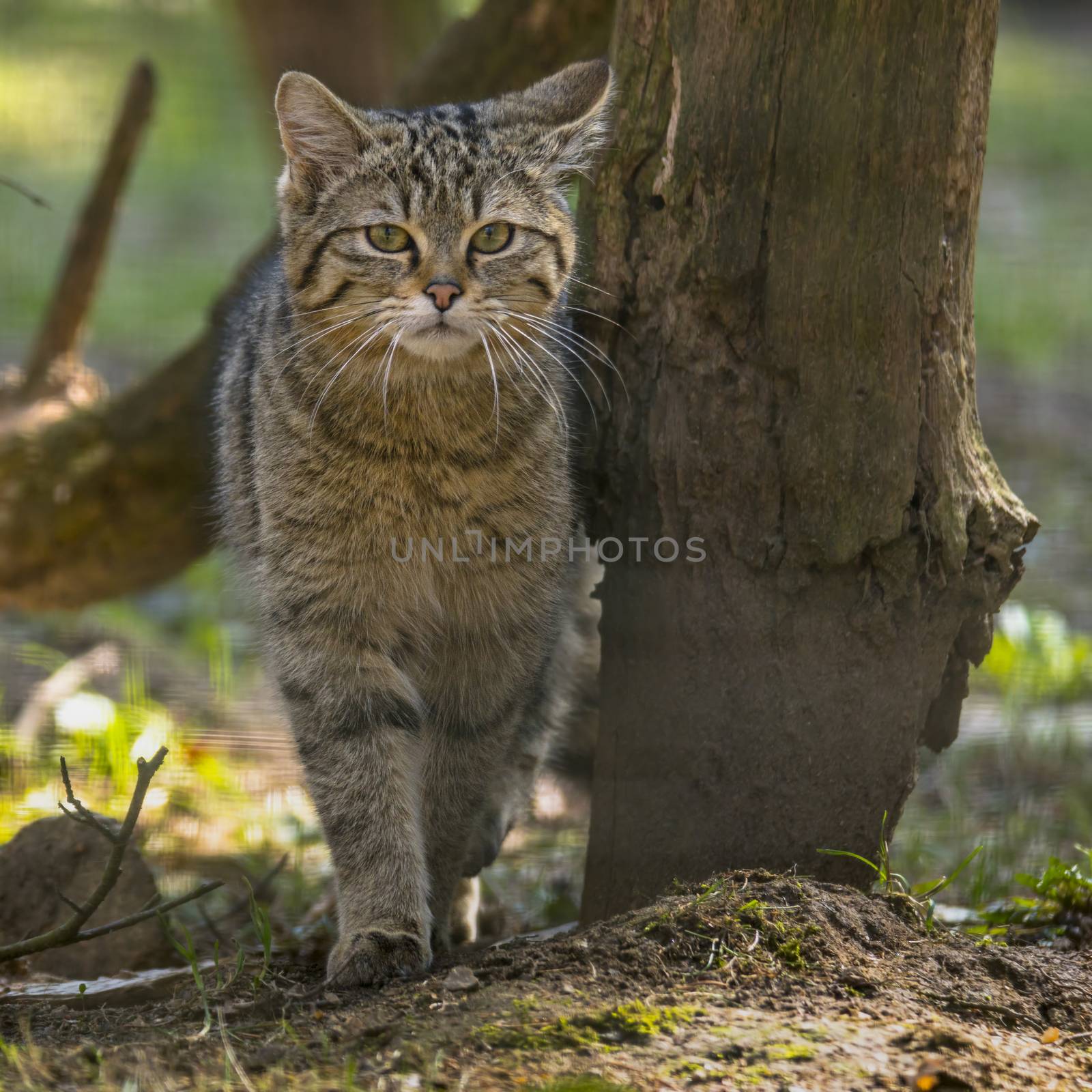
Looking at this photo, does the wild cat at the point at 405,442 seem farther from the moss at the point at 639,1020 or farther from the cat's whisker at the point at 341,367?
the moss at the point at 639,1020

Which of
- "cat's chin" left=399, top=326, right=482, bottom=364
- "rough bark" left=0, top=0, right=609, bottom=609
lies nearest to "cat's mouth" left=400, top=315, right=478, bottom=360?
"cat's chin" left=399, top=326, right=482, bottom=364

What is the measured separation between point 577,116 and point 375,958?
180 cm

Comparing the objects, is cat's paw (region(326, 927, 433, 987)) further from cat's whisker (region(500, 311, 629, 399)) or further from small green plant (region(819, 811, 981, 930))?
cat's whisker (region(500, 311, 629, 399))

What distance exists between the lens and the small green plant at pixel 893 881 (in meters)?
2.51

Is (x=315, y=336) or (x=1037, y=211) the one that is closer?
(x=315, y=336)

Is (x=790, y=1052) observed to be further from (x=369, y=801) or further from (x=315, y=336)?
(x=315, y=336)

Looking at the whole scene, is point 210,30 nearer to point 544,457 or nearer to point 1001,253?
point 1001,253

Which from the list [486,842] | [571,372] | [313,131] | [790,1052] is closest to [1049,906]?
[790,1052]

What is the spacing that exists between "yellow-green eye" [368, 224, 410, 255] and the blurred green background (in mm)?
1316

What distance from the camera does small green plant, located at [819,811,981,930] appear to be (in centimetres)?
251


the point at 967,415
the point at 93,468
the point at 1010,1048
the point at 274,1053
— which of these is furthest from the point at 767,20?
the point at 93,468

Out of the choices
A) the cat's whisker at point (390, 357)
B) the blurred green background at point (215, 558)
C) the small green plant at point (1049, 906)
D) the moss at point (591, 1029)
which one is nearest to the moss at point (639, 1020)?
the moss at point (591, 1029)

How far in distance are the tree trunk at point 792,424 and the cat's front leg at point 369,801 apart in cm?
50

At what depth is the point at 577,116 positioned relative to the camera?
2824mm
